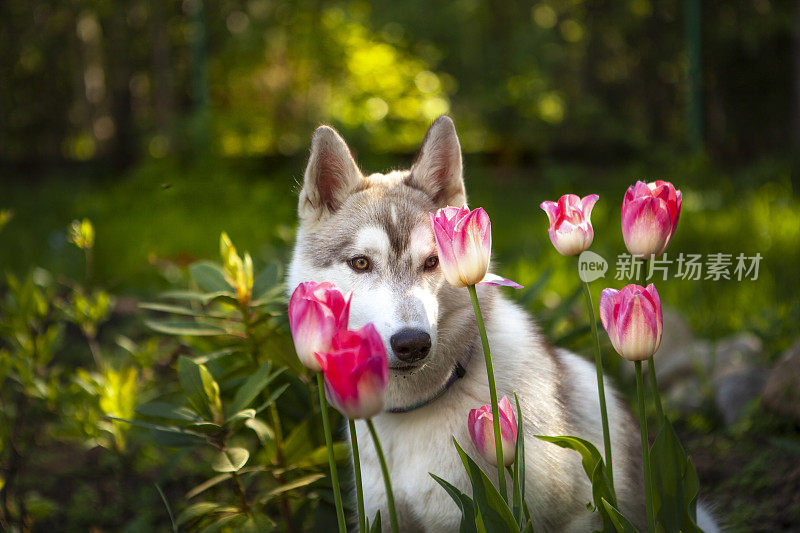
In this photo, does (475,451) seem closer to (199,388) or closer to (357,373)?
(199,388)

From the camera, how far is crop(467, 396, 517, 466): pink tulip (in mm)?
1420

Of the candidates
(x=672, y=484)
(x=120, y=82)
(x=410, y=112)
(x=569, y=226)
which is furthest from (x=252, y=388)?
(x=120, y=82)

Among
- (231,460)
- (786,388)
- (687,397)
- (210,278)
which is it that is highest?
(210,278)

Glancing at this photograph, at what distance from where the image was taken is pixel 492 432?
4.70 ft

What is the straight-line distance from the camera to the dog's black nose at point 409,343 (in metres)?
1.71

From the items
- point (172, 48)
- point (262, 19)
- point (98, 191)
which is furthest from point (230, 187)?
point (172, 48)

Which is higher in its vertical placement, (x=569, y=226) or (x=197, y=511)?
(x=569, y=226)

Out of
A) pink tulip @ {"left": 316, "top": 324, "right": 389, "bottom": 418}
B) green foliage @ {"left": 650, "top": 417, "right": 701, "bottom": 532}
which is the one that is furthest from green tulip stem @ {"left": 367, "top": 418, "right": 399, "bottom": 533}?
green foliage @ {"left": 650, "top": 417, "right": 701, "bottom": 532}

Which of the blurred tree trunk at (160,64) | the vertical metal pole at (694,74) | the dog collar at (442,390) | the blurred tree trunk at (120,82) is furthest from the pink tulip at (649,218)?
the blurred tree trunk at (120,82)

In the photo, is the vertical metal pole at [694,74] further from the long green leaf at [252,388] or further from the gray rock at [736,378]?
the long green leaf at [252,388]

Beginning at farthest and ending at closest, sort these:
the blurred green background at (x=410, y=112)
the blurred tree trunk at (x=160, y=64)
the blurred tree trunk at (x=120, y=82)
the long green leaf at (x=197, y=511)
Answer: the blurred tree trunk at (x=120, y=82) → the blurred tree trunk at (x=160, y=64) → the blurred green background at (x=410, y=112) → the long green leaf at (x=197, y=511)

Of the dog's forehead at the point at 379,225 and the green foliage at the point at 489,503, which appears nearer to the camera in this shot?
the green foliage at the point at 489,503

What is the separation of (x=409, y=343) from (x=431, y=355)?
0.32 feet

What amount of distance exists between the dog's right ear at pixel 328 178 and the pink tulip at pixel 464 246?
101cm
